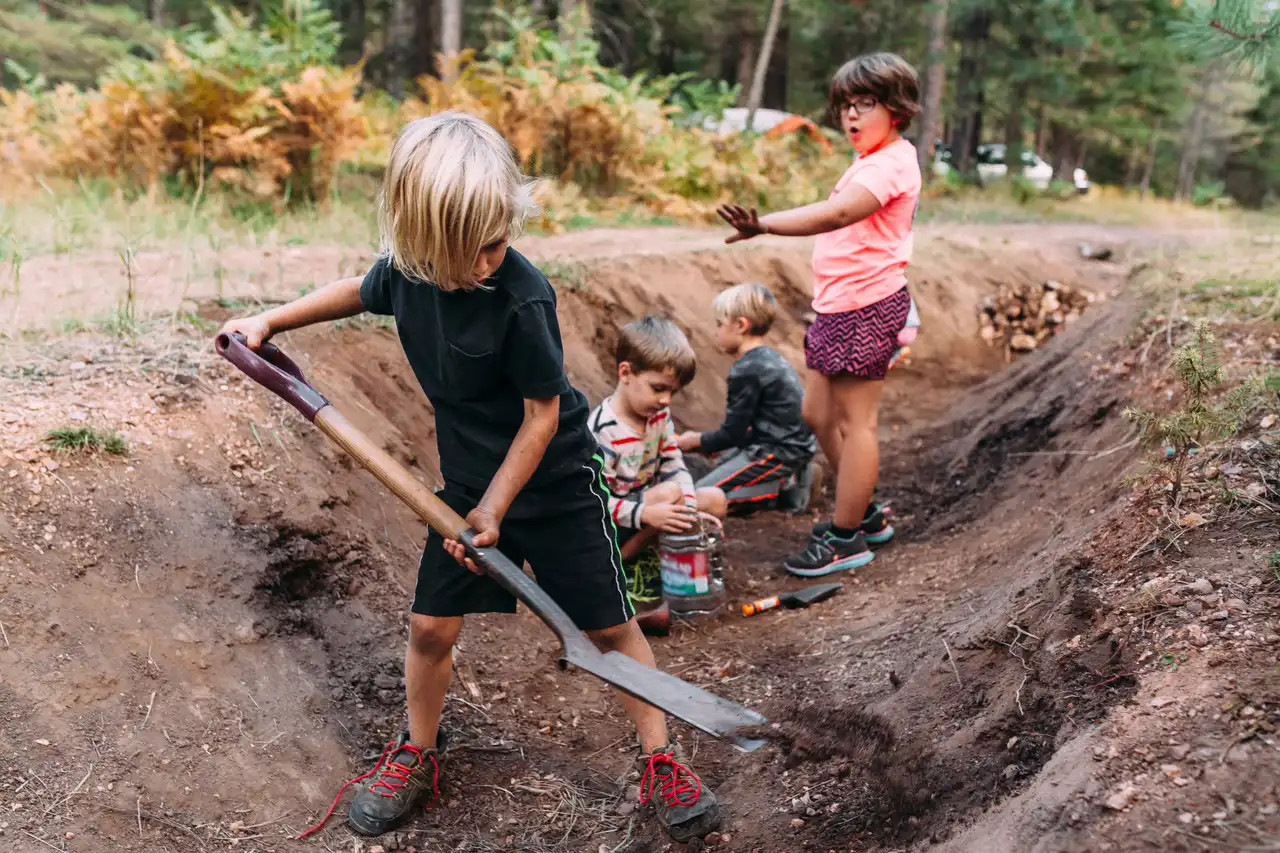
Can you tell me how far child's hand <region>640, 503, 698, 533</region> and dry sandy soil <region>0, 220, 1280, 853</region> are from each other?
53 cm

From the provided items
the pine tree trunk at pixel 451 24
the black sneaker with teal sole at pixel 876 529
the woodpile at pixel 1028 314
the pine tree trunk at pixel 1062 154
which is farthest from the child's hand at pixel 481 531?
the pine tree trunk at pixel 1062 154

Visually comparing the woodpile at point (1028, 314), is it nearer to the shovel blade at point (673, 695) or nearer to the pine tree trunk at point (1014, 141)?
the shovel blade at point (673, 695)

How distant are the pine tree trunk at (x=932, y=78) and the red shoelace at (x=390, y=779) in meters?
12.5

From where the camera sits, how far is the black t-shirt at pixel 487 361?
95.7 inches

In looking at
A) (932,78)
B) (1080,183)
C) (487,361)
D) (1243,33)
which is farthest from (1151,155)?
(487,361)

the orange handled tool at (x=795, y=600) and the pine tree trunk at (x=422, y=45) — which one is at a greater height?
the pine tree trunk at (x=422, y=45)

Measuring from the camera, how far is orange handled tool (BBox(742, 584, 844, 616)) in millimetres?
4176

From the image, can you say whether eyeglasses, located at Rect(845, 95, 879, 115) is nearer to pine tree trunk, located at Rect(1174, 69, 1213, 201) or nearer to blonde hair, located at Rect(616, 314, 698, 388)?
blonde hair, located at Rect(616, 314, 698, 388)

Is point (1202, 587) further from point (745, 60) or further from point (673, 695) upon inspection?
point (745, 60)

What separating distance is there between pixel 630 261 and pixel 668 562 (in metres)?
3.16

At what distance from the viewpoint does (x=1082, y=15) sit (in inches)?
632

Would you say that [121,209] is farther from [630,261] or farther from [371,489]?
[371,489]

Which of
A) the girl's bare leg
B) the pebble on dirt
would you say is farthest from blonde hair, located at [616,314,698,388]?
the pebble on dirt

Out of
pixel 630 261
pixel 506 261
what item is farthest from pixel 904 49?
pixel 506 261
